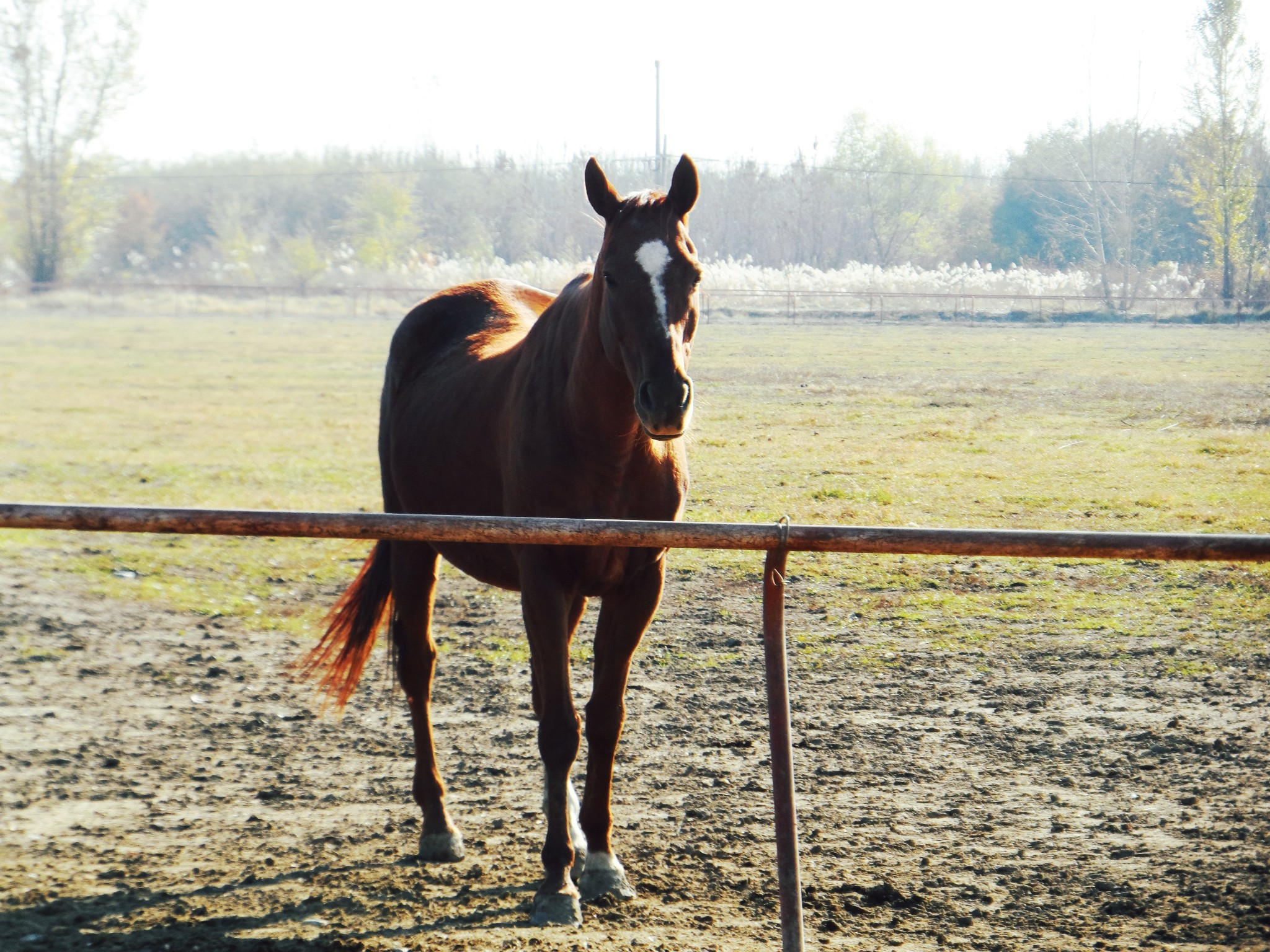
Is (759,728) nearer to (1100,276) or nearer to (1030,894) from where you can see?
(1030,894)

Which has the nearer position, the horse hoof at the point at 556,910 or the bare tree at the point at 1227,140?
the horse hoof at the point at 556,910

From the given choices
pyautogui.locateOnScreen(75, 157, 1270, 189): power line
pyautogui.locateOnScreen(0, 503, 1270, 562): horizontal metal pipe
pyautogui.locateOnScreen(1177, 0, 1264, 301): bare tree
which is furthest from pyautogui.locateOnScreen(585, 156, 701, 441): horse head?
pyautogui.locateOnScreen(1177, 0, 1264, 301): bare tree

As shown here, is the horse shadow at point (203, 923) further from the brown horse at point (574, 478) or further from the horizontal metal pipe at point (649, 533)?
the horizontal metal pipe at point (649, 533)

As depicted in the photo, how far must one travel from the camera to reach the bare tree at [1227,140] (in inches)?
340

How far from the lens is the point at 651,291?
95.4 inches

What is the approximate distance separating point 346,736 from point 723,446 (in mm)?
5705

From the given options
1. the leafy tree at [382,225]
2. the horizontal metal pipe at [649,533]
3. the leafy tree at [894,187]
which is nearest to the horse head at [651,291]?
the horizontal metal pipe at [649,533]

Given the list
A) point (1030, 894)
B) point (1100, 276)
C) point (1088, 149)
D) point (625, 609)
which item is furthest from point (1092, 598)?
point (1088, 149)

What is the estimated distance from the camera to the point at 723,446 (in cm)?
933

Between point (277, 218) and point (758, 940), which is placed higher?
point (277, 218)

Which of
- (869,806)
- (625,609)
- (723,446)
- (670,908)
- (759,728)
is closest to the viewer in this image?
(670,908)

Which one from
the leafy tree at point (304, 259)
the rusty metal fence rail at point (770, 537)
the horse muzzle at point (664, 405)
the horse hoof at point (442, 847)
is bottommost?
the horse hoof at point (442, 847)

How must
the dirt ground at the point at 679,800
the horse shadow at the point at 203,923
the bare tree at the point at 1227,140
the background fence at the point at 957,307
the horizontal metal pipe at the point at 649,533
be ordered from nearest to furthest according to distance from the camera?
1. the horizontal metal pipe at the point at 649,533
2. the horse shadow at the point at 203,923
3. the dirt ground at the point at 679,800
4. the bare tree at the point at 1227,140
5. the background fence at the point at 957,307

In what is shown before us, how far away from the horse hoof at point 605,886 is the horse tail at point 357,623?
141 cm
